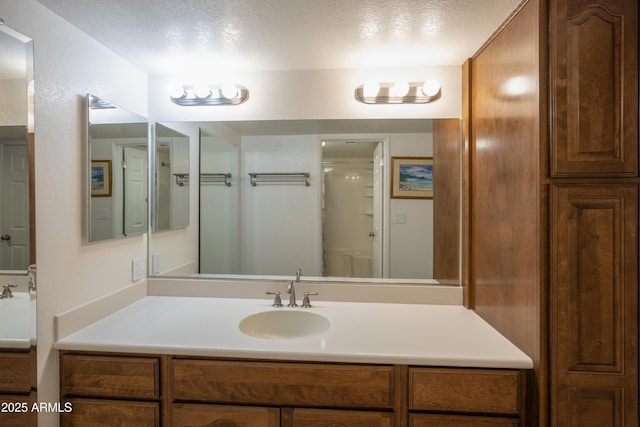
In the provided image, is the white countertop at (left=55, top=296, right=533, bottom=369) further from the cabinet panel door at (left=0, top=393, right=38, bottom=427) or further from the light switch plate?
the light switch plate

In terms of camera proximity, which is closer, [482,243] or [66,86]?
[66,86]

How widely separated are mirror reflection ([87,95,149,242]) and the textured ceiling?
343 mm

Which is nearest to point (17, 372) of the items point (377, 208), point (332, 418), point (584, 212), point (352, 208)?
point (332, 418)

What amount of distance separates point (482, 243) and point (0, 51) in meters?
2.03

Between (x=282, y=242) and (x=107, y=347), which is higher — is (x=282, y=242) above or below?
above

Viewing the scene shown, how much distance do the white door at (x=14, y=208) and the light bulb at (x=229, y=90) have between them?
95 cm

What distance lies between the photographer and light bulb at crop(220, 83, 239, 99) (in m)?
1.77

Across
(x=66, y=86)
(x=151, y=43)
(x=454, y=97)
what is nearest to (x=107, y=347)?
(x=66, y=86)

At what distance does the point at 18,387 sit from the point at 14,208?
2.13 ft

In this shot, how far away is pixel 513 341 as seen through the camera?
123 centimetres

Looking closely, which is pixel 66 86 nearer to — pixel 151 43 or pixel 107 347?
pixel 151 43

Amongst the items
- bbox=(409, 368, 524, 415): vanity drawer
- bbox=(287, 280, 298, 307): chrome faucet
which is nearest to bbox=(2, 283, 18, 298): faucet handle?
bbox=(287, 280, 298, 307): chrome faucet

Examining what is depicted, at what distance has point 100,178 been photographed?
146 centimetres

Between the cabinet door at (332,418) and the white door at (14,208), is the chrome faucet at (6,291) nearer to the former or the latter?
the white door at (14,208)
